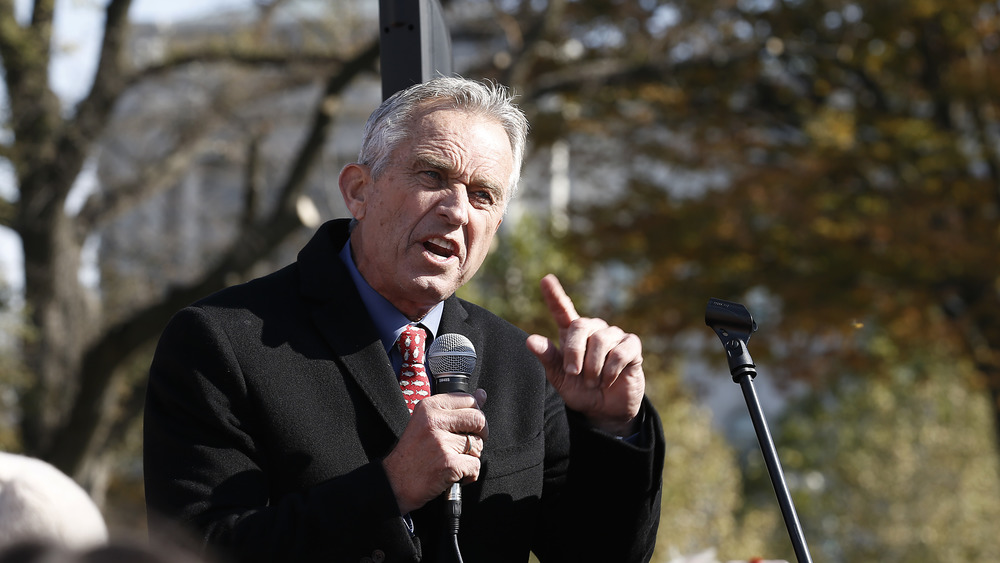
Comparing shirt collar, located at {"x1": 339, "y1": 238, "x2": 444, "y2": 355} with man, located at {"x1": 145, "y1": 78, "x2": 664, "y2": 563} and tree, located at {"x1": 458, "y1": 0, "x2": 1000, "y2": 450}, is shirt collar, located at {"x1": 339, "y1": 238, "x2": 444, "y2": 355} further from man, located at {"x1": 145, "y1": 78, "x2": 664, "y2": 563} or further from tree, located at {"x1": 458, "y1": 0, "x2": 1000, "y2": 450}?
tree, located at {"x1": 458, "y1": 0, "x2": 1000, "y2": 450}

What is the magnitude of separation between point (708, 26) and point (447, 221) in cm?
924

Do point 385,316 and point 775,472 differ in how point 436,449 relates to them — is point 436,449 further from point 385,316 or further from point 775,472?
point 775,472

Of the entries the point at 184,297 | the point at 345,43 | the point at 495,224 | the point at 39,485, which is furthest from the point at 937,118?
the point at 39,485

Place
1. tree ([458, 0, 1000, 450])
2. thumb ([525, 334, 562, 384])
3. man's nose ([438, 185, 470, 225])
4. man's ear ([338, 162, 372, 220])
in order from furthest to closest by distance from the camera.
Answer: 1. tree ([458, 0, 1000, 450])
2. man's ear ([338, 162, 372, 220])
3. man's nose ([438, 185, 470, 225])
4. thumb ([525, 334, 562, 384])

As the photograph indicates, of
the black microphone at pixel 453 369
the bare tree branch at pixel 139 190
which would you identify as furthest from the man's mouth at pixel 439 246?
the bare tree branch at pixel 139 190

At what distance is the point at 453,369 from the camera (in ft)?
8.05

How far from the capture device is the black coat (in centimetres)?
236

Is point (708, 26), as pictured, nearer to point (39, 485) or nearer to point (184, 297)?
point (184, 297)

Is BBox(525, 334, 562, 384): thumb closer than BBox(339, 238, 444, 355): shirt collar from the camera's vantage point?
Yes

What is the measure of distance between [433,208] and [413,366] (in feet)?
1.21

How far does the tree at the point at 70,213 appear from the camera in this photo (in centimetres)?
911

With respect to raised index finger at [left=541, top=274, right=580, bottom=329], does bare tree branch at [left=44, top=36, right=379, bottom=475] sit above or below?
above

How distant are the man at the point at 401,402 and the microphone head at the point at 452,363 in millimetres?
72

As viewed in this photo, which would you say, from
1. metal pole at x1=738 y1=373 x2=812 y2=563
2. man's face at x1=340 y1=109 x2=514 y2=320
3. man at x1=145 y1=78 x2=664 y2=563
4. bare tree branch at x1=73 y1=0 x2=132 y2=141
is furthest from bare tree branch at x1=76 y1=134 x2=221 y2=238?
metal pole at x1=738 y1=373 x2=812 y2=563
